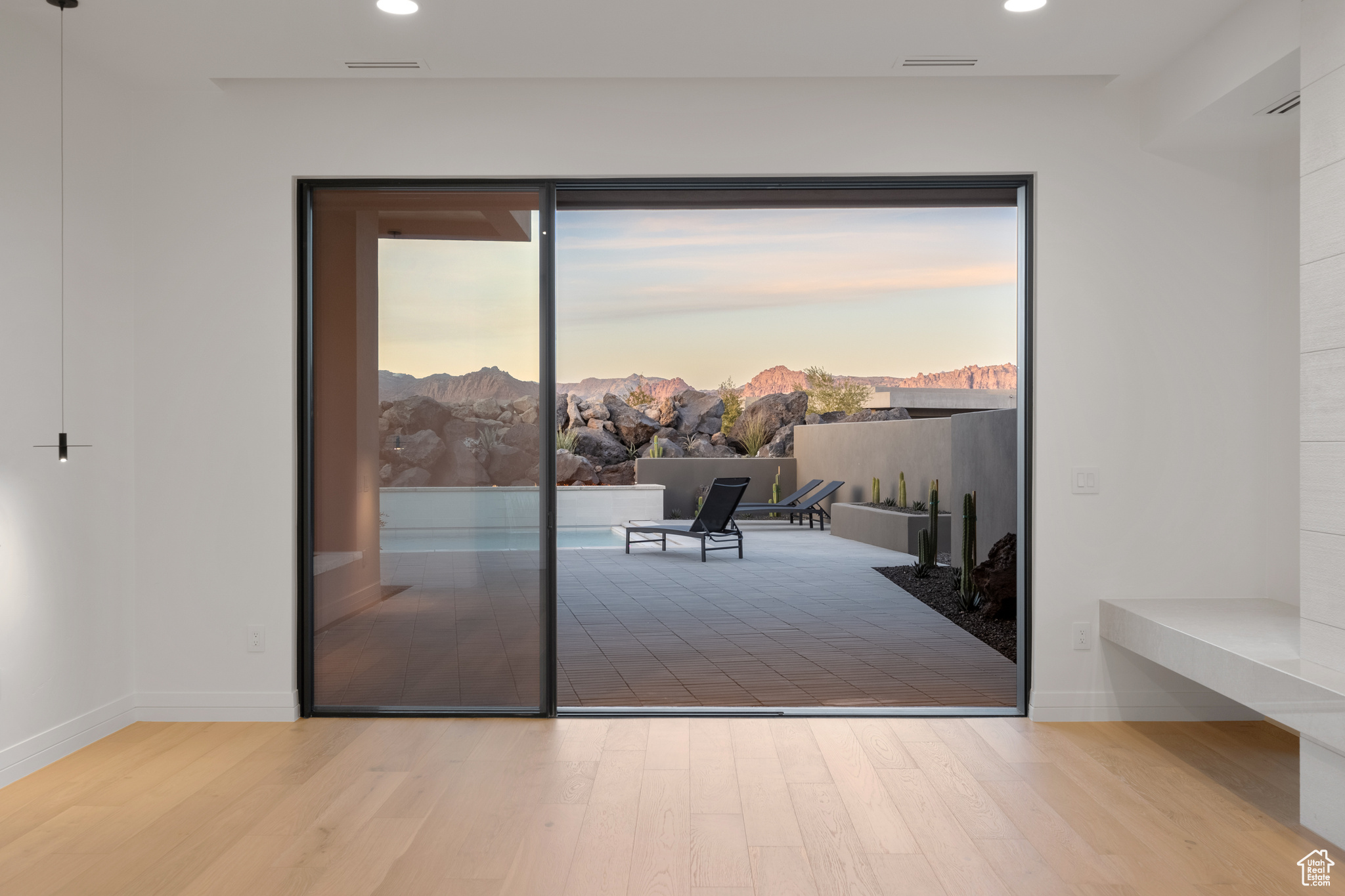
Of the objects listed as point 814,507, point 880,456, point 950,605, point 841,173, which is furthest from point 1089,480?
point 814,507

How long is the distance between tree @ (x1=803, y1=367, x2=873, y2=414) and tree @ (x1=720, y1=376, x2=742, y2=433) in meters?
1.36

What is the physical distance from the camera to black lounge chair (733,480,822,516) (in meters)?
11.6

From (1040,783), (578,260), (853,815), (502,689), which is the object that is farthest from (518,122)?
(578,260)

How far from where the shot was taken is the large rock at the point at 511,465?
3.80 meters

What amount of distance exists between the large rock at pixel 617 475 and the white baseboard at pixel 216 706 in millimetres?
14816

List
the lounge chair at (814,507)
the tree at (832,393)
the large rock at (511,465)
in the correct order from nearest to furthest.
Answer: the large rock at (511,465) < the lounge chair at (814,507) < the tree at (832,393)

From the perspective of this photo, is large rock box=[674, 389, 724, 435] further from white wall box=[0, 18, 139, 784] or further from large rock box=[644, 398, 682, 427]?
white wall box=[0, 18, 139, 784]

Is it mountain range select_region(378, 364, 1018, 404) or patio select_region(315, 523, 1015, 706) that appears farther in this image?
mountain range select_region(378, 364, 1018, 404)

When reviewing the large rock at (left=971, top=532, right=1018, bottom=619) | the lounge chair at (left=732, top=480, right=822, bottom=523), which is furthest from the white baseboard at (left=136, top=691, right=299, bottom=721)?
the lounge chair at (left=732, top=480, right=822, bottom=523)

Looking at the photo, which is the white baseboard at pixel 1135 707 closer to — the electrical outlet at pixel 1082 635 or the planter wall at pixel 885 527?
the electrical outlet at pixel 1082 635

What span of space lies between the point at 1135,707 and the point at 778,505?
8370mm

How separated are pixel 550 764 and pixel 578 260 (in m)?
11.5

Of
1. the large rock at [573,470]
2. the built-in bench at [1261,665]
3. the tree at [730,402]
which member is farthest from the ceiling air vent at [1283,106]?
the large rock at [573,470]

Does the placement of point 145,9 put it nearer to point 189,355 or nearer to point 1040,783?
Result: point 189,355
